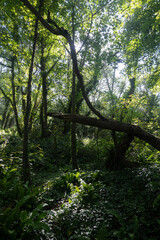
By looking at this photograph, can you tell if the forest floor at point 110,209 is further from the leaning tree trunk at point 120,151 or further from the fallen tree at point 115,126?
the fallen tree at point 115,126

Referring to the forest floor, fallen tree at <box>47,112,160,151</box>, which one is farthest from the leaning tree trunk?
the forest floor

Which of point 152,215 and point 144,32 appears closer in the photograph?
point 152,215

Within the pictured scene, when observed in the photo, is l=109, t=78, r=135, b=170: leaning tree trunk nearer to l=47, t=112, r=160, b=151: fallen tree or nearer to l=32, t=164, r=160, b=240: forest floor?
l=47, t=112, r=160, b=151: fallen tree

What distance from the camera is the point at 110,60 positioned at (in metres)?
9.88

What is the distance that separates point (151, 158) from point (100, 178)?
8.02ft

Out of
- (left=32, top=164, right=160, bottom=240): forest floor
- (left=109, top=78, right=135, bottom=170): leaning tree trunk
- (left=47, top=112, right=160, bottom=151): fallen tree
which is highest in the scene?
(left=47, top=112, right=160, bottom=151): fallen tree

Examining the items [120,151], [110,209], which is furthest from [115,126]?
[110,209]

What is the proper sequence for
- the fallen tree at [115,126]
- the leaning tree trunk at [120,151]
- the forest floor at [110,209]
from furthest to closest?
the leaning tree trunk at [120,151] < the fallen tree at [115,126] < the forest floor at [110,209]

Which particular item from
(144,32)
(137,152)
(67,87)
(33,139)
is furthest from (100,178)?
(67,87)

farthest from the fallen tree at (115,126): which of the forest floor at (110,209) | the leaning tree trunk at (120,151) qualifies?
the forest floor at (110,209)

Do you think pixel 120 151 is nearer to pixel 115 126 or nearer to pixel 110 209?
pixel 115 126

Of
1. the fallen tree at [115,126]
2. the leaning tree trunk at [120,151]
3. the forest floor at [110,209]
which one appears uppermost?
the fallen tree at [115,126]

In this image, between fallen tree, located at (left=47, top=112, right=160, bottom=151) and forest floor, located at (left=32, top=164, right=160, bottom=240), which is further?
fallen tree, located at (left=47, top=112, right=160, bottom=151)

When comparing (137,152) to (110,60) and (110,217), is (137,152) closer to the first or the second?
(110,217)
